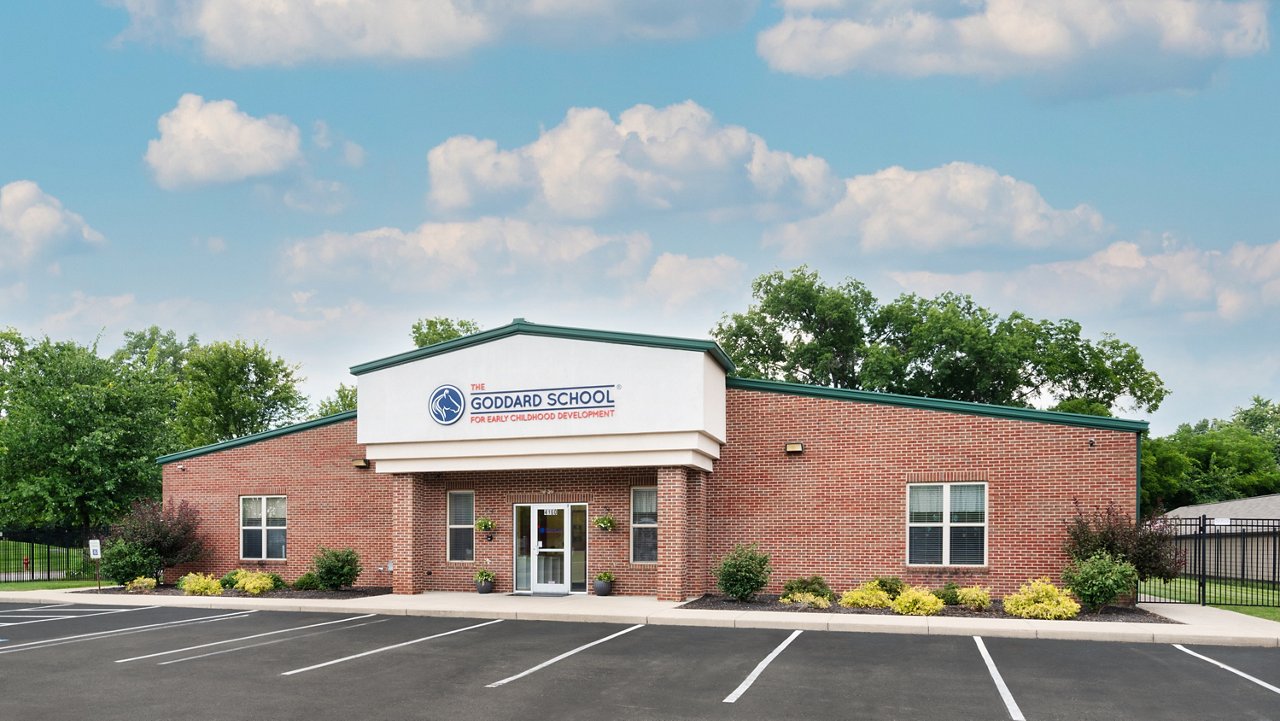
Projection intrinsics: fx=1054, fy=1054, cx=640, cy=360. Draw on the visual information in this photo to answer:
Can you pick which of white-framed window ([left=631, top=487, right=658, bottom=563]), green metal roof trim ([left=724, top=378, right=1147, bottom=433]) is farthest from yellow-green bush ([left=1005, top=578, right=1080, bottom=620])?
white-framed window ([left=631, top=487, right=658, bottom=563])

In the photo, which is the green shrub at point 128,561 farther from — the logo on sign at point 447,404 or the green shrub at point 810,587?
the green shrub at point 810,587

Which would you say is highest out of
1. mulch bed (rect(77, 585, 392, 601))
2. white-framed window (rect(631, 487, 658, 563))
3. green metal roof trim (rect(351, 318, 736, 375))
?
green metal roof trim (rect(351, 318, 736, 375))

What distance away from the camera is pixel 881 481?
2225 cm

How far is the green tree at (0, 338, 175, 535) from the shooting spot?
36375 mm

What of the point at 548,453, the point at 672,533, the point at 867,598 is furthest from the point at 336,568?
the point at 867,598

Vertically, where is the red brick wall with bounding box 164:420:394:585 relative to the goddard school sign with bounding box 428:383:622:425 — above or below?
below

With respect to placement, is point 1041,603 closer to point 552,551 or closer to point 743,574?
point 743,574

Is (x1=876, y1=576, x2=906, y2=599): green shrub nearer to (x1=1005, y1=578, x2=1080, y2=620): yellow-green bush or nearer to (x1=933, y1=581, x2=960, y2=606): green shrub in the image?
(x1=933, y1=581, x2=960, y2=606): green shrub

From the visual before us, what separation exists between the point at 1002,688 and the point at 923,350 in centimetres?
4068

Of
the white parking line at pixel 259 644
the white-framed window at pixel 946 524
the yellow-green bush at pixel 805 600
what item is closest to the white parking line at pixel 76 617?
the white parking line at pixel 259 644

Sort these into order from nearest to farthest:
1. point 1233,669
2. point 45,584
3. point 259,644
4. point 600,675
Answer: point 600,675
point 1233,669
point 259,644
point 45,584

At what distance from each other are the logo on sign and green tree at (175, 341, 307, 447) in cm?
3767

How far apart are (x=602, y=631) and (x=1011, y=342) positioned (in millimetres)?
38516

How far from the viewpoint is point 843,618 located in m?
18.8
